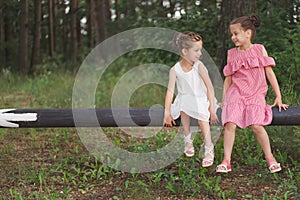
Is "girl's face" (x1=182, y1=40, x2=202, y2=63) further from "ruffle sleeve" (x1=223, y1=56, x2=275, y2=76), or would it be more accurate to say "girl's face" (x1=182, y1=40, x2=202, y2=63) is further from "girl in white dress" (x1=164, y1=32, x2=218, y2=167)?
"ruffle sleeve" (x1=223, y1=56, x2=275, y2=76)

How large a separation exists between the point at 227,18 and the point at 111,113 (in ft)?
12.0

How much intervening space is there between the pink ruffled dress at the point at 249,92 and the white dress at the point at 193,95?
176mm

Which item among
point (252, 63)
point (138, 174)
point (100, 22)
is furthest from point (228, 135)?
point (100, 22)

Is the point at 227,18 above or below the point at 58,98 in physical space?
above

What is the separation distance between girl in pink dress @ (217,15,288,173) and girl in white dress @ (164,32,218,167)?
0.15 metres

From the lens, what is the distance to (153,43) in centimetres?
967

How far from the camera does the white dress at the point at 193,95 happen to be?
4.20 m

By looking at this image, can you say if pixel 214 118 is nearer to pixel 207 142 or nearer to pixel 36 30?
pixel 207 142

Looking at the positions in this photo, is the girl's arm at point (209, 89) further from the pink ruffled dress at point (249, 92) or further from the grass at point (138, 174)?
the grass at point (138, 174)

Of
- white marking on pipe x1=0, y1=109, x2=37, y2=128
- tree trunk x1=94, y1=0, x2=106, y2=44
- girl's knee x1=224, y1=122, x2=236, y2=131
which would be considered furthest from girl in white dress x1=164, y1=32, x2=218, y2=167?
tree trunk x1=94, y1=0, x2=106, y2=44

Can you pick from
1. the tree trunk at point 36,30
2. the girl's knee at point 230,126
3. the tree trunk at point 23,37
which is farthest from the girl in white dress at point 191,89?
the tree trunk at point 36,30

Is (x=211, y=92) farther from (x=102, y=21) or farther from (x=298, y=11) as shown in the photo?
(x=102, y=21)

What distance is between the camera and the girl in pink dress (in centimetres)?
411

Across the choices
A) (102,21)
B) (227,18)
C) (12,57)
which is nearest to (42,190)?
(227,18)
